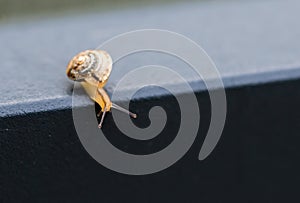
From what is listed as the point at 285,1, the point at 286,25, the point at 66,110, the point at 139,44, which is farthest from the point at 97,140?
the point at 285,1

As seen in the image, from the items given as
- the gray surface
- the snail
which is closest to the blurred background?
the gray surface

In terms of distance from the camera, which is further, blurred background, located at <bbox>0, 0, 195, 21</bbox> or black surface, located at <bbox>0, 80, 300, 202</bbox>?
blurred background, located at <bbox>0, 0, 195, 21</bbox>

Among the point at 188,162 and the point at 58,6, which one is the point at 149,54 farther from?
the point at 58,6

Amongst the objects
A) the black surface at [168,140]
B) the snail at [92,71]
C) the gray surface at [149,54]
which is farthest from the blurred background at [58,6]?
the snail at [92,71]

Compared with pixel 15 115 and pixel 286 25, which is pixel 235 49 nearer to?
pixel 286 25

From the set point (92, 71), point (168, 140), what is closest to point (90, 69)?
point (92, 71)

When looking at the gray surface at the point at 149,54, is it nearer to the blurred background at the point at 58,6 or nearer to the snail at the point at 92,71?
the snail at the point at 92,71

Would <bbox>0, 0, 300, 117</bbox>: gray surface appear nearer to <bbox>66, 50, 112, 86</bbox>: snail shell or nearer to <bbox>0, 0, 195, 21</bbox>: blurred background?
<bbox>66, 50, 112, 86</bbox>: snail shell
